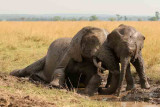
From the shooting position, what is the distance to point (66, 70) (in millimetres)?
7293

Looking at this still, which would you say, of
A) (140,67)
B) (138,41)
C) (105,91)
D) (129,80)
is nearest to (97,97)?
(105,91)

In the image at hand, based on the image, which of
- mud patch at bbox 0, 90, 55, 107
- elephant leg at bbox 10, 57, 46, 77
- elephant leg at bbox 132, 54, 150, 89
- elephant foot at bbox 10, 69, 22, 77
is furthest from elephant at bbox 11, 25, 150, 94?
Answer: mud patch at bbox 0, 90, 55, 107

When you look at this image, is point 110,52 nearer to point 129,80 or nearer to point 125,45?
point 125,45

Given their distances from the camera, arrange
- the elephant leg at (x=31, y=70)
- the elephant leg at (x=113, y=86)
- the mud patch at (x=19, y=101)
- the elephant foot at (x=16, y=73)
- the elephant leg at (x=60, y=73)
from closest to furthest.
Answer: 1. the mud patch at (x=19, y=101)
2. the elephant leg at (x=113, y=86)
3. the elephant leg at (x=60, y=73)
4. the elephant leg at (x=31, y=70)
5. the elephant foot at (x=16, y=73)

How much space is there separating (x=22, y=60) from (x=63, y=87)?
152 inches

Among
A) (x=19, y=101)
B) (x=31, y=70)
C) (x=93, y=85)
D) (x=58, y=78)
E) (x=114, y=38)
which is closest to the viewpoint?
(x=19, y=101)

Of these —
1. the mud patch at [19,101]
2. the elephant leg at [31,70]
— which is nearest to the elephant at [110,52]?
the elephant leg at [31,70]

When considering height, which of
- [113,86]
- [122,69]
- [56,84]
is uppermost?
[122,69]

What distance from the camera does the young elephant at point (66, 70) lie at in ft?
22.3

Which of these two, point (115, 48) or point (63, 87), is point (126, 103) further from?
point (63, 87)

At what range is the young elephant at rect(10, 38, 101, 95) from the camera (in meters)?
6.80

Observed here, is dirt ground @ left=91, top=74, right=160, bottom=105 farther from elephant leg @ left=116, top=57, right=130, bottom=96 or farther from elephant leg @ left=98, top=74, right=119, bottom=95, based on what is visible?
elephant leg @ left=116, top=57, right=130, bottom=96

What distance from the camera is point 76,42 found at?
23.2 feet

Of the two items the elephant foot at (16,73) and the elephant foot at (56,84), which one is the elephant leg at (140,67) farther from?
the elephant foot at (16,73)
